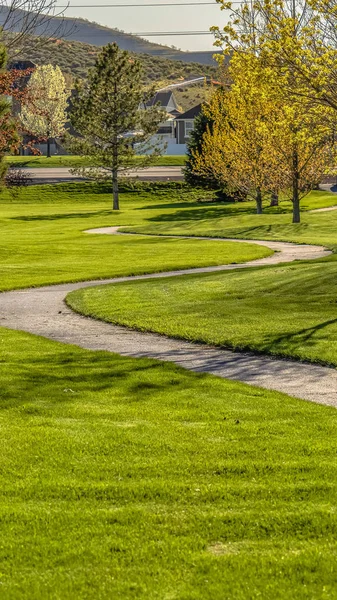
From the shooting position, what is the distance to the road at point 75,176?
7700 cm

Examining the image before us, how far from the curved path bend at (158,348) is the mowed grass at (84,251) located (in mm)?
4041

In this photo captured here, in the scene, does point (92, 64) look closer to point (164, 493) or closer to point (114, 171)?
point (114, 171)

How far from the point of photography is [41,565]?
566 centimetres

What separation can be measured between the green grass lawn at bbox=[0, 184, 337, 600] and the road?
62.6 meters

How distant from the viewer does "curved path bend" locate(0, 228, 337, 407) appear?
11789mm

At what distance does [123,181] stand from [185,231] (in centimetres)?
2411

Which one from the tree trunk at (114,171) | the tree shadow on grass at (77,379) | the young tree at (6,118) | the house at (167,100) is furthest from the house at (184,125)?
the tree shadow on grass at (77,379)

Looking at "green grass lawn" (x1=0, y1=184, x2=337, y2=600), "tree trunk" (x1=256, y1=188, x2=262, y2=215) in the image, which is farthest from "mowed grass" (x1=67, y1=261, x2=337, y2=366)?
"tree trunk" (x1=256, y1=188, x2=262, y2=215)

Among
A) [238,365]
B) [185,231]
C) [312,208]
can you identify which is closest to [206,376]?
[238,365]

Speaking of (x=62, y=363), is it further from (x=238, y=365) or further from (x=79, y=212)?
(x=79, y=212)

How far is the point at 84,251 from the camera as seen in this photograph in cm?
3503

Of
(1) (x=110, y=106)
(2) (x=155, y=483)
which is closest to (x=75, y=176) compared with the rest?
(1) (x=110, y=106)

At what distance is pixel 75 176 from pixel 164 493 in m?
74.7

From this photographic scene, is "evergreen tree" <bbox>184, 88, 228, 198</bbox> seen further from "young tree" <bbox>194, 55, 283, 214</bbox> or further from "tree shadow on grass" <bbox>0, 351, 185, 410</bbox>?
"tree shadow on grass" <bbox>0, 351, 185, 410</bbox>
